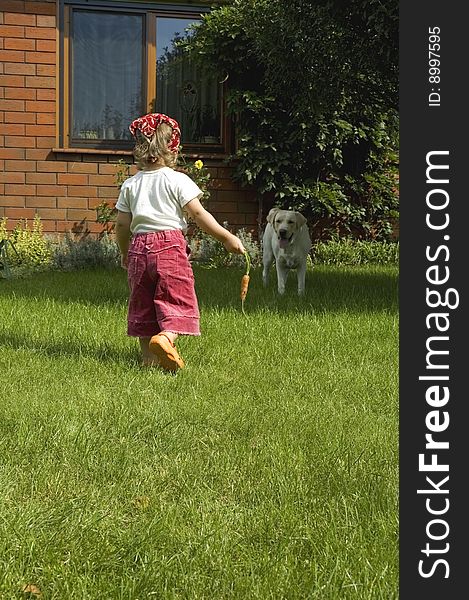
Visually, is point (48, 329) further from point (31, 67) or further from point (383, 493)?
point (31, 67)

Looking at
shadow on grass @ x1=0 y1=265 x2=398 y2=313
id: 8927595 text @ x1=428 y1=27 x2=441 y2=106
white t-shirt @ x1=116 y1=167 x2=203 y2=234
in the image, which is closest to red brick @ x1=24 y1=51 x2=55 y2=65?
shadow on grass @ x1=0 y1=265 x2=398 y2=313

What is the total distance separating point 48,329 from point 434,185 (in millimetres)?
4873

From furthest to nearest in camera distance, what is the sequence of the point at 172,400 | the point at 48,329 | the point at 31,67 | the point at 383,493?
the point at 31,67 → the point at 48,329 → the point at 172,400 → the point at 383,493

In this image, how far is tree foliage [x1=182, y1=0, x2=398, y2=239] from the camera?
9.83 metres

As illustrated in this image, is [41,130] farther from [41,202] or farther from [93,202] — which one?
[93,202]

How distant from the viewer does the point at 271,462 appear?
3355 mm

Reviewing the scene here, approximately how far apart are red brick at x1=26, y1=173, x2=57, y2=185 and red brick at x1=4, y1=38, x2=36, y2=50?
70.6 inches

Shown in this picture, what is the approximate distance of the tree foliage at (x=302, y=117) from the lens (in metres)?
9.83

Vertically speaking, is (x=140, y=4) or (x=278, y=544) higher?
(x=140, y=4)

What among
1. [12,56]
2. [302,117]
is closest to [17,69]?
[12,56]

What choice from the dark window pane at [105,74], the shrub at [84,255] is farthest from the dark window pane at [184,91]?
the shrub at [84,255]

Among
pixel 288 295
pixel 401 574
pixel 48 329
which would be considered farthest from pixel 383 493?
pixel 288 295

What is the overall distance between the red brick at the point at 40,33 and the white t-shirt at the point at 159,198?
26.9 feet

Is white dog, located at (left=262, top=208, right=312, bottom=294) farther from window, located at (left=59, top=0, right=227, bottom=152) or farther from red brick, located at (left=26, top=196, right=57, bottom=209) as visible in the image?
window, located at (left=59, top=0, right=227, bottom=152)
